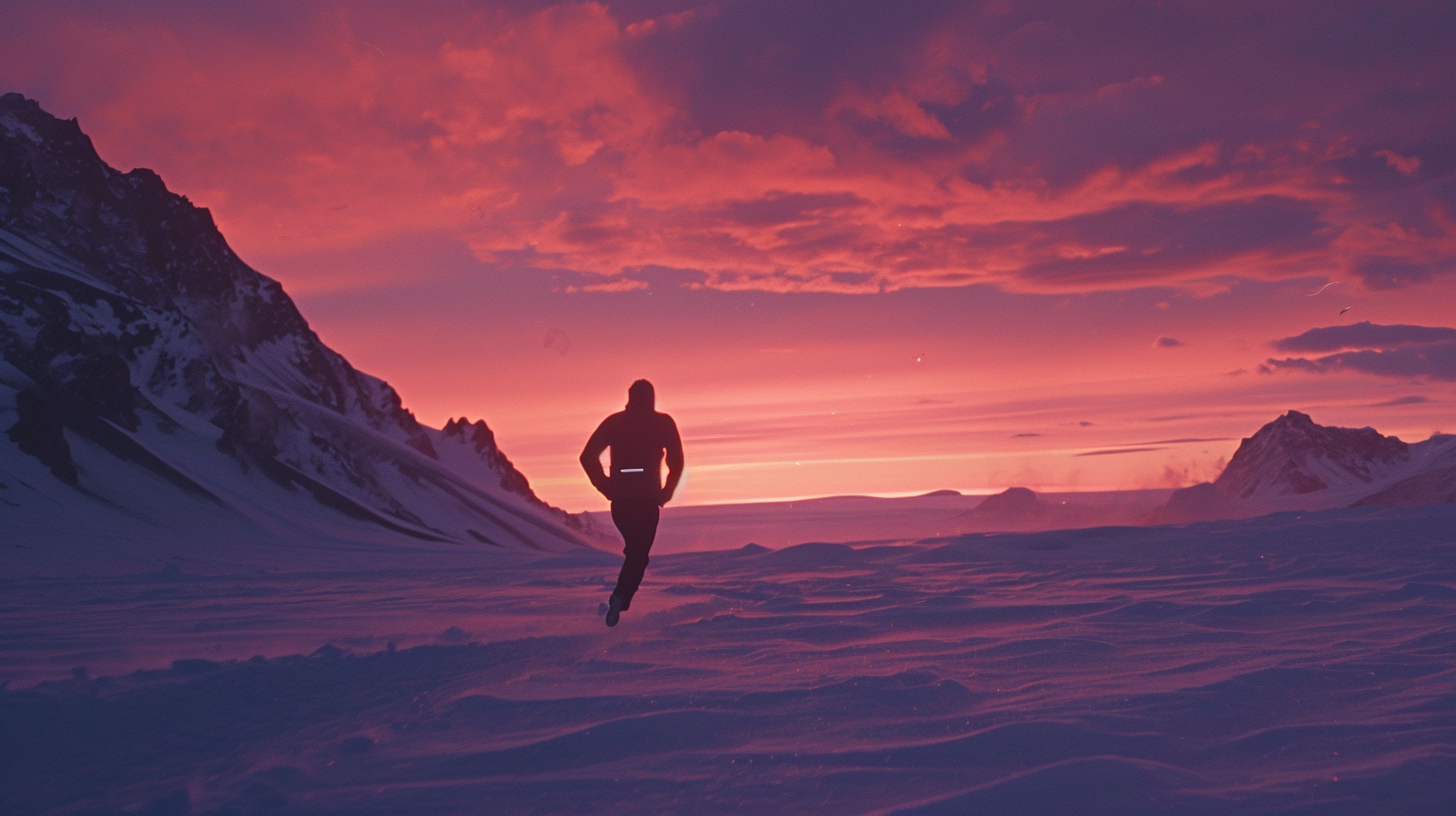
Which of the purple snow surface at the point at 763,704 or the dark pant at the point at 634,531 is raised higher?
the dark pant at the point at 634,531

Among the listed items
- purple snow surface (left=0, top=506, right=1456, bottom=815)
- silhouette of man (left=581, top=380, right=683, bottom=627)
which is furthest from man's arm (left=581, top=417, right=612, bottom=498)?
purple snow surface (left=0, top=506, right=1456, bottom=815)

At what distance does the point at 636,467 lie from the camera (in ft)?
33.1

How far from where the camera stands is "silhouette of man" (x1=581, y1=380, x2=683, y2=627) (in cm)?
998

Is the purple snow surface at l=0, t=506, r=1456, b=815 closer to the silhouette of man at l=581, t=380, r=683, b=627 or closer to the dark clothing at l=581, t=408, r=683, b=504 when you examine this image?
the silhouette of man at l=581, t=380, r=683, b=627

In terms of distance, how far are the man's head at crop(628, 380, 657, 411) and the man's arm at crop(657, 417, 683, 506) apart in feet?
0.88

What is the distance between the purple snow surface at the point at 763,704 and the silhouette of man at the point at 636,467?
850mm

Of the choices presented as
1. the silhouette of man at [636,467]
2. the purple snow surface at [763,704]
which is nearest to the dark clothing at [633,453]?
the silhouette of man at [636,467]

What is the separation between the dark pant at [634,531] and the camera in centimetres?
977

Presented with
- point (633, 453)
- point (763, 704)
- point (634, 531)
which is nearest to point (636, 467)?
point (633, 453)

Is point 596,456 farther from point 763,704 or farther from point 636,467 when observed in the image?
point 763,704

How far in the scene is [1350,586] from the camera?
33.8 ft

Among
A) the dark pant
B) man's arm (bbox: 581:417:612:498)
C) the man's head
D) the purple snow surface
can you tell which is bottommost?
the purple snow surface

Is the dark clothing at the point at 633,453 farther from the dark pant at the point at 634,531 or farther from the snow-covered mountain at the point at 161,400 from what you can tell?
the snow-covered mountain at the point at 161,400

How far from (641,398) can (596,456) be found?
772mm
